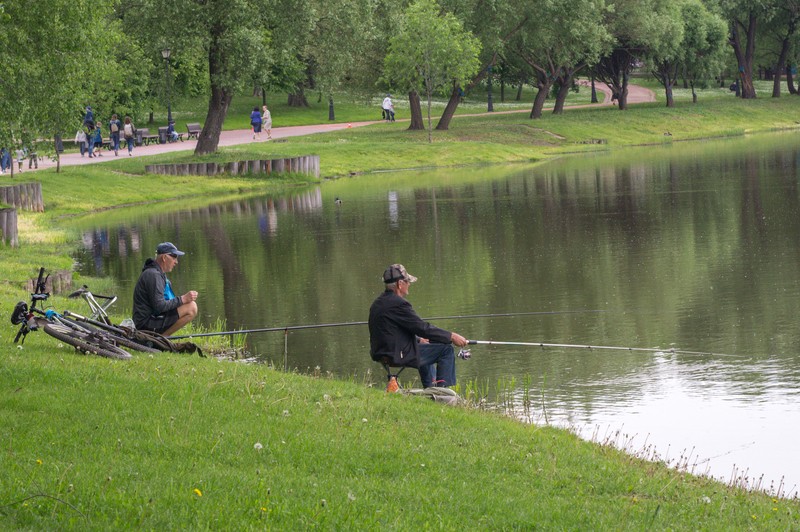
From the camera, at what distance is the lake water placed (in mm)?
12898

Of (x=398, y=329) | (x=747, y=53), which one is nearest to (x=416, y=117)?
(x=747, y=53)

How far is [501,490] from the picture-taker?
796 cm

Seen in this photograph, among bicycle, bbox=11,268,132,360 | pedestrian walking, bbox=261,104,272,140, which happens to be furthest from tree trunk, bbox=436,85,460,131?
bicycle, bbox=11,268,132,360

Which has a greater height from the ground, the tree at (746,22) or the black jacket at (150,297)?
the tree at (746,22)

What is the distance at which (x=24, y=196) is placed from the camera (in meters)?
35.0

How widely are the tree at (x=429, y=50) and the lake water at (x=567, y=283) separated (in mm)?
15079

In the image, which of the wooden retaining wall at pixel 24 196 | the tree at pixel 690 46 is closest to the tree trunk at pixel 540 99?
the tree at pixel 690 46

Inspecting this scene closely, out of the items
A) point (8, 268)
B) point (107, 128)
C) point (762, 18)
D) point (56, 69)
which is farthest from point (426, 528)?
point (762, 18)

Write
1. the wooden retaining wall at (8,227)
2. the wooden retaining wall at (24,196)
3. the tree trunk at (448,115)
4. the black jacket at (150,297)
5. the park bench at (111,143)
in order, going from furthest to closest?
the tree trunk at (448,115) → the park bench at (111,143) → the wooden retaining wall at (24,196) → the wooden retaining wall at (8,227) → the black jacket at (150,297)

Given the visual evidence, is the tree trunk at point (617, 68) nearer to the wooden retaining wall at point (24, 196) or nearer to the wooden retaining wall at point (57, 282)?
the wooden retaining wall at point (24, 196)

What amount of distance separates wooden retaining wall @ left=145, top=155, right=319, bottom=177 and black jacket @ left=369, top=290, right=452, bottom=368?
115 feet

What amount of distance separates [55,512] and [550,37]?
61995 mm

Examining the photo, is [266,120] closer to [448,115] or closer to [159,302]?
[448,115]

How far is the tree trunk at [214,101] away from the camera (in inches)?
1747
